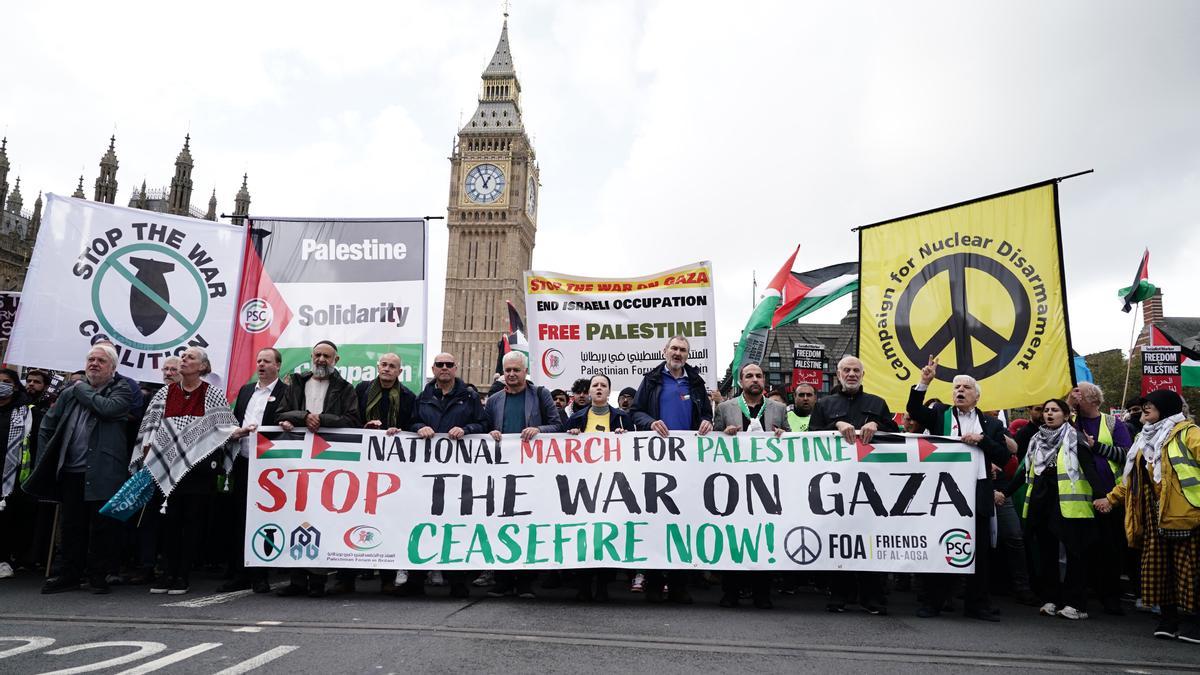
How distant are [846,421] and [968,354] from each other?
1.58 m

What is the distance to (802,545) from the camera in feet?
19.1

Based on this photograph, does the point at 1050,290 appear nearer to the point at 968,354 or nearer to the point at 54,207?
the point at 968,354

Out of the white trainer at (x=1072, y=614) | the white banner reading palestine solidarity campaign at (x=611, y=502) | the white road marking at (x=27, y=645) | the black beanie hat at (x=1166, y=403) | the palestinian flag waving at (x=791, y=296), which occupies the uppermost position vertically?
the palestinian flag waving at (x=791, y=296)

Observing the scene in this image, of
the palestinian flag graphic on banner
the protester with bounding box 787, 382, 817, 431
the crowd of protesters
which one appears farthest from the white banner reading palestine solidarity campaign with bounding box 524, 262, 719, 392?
the crowd of protesters

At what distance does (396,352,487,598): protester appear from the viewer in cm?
632

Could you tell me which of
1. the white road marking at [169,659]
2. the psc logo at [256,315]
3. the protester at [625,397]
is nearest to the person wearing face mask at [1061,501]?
the protester at [625,397]

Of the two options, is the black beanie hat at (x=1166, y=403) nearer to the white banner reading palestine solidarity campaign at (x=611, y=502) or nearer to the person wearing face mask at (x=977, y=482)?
the person wearing face mask at (x=977, y=482)

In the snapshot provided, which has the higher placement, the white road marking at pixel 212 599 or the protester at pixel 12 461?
the protester at pixel 12 461

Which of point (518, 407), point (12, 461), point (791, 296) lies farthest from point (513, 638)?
point (791, 296)

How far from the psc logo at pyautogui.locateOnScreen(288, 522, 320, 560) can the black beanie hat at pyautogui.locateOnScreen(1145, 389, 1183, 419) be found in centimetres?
626

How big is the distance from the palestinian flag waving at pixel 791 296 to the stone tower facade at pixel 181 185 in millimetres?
60417

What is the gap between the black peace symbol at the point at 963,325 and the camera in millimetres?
6645

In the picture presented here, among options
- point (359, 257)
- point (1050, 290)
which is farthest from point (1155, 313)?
point (359, 257)

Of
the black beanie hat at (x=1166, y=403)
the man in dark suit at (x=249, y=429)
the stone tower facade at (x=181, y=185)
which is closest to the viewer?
the black beanie hat at (x=1166, y=403)
